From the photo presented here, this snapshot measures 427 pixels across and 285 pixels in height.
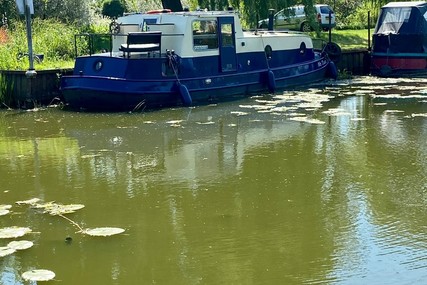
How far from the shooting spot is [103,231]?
22.4 feet

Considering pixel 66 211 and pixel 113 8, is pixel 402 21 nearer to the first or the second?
pixel 66 211

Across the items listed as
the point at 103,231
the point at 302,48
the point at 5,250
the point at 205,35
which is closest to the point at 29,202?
the point at 103,231

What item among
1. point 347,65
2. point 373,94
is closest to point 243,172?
point 373,94

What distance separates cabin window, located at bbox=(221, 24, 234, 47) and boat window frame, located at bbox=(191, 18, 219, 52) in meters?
0.16

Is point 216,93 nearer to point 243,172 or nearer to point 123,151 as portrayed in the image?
point 123,151

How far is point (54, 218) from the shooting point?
24.1 ft

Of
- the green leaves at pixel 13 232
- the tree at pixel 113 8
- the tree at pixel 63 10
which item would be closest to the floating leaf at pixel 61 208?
the green leaves at pixel 13 232

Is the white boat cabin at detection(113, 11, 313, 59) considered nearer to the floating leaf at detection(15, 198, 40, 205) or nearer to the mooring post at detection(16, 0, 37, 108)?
the mooring post at detection(16, 0, 37, 108)

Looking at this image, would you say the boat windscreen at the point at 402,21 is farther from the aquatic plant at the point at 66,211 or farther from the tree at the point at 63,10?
the aquatic plant at the point at 66,211

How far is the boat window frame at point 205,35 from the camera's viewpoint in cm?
1556

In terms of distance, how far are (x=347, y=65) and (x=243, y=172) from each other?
41.0 ft

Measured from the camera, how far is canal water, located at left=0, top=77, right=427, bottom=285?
6.00 metres

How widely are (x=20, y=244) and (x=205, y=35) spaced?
32.7 ft

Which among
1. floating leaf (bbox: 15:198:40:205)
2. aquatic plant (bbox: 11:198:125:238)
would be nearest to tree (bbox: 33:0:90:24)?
floating leaf (bbox: 15:198:40:205)
